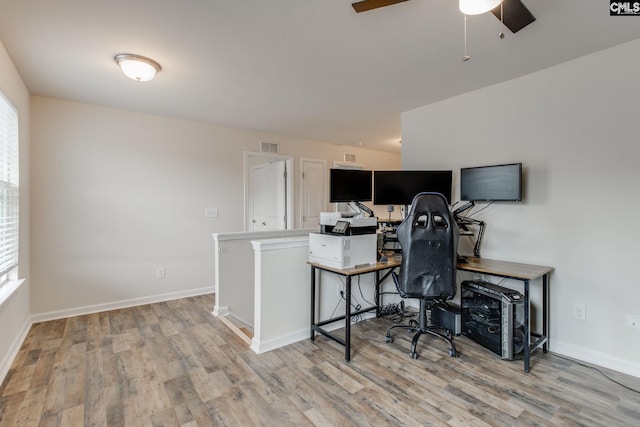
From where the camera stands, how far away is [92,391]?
200cm

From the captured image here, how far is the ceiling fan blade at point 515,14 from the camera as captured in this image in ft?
5.05

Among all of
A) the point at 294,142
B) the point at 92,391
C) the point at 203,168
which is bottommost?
the point at 92,391

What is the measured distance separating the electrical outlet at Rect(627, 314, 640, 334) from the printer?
6.14ft

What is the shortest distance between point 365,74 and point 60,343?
366 cm

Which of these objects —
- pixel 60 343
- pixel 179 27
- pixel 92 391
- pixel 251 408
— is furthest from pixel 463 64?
pixel 60 343

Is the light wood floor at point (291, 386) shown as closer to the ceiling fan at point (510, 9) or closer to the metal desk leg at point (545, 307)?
the metal desk leg at point (545, 307)

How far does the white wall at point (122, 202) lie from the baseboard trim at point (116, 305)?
11 mm

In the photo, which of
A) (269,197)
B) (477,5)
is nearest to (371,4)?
(477,5)

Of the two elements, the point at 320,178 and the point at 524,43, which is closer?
the point at 524,43

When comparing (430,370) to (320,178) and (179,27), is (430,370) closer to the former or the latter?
(179,27)

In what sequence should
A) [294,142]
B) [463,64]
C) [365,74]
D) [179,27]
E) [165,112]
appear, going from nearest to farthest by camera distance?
[179,27] < [463,64] < [365,74] < [165,112] < [294,142]

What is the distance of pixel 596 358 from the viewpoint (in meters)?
2.31

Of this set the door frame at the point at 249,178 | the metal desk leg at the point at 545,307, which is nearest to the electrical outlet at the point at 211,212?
the door frame at the point at 249,178

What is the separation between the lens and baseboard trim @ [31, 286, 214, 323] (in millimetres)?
3248
